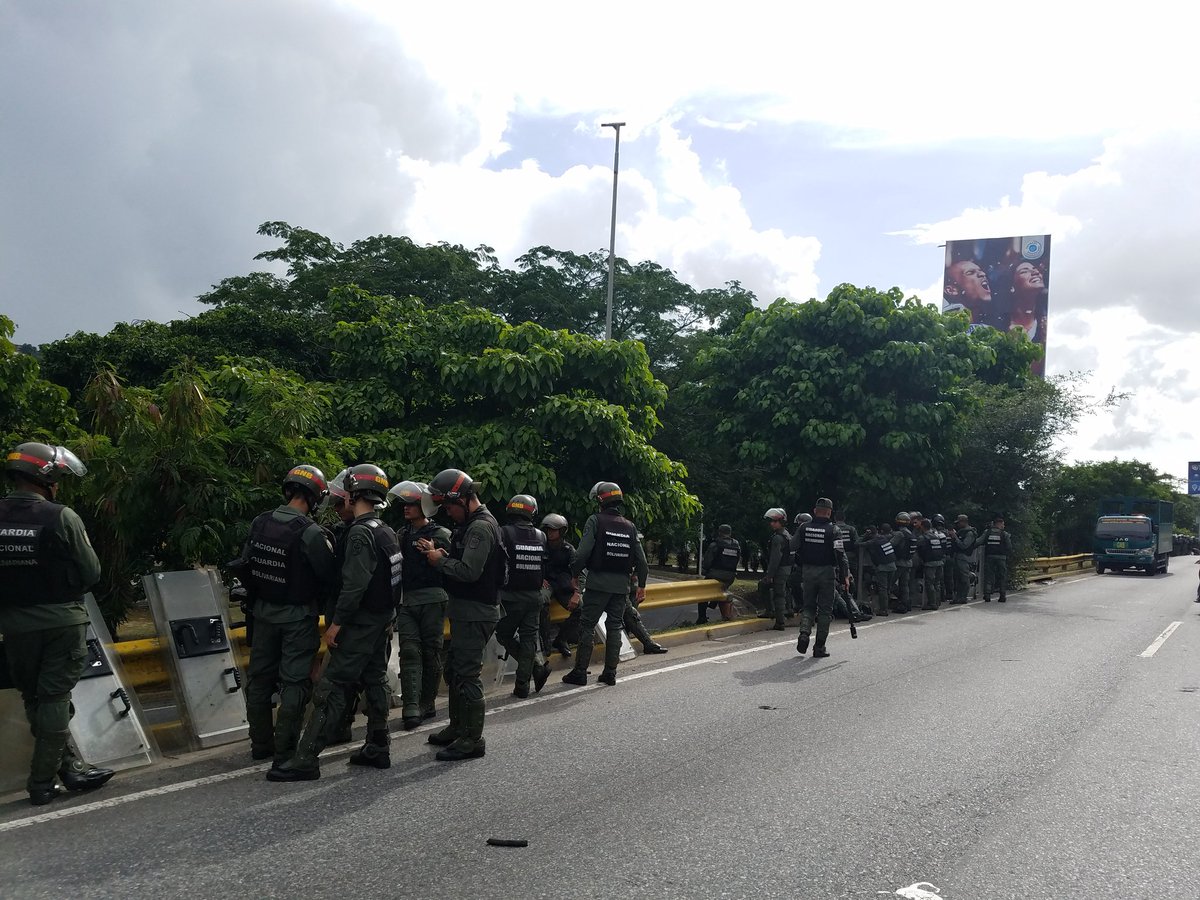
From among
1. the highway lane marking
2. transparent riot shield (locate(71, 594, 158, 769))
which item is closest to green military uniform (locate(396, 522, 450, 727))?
the highway lane marking

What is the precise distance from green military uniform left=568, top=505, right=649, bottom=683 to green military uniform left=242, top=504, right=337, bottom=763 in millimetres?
3470

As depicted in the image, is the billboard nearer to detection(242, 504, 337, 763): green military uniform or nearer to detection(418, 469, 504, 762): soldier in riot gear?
detection(418, 469, 504, 762): soldier in riot gear

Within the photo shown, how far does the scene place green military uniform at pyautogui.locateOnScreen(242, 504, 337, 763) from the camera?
6.11 metres

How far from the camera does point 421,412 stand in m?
13.7

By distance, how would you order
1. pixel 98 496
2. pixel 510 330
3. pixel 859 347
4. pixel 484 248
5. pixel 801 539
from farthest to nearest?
pixel 484 248
pixel 859 347
pixel 510 330
pixel 801 539
pixel 98 496

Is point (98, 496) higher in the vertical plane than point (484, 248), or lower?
lower

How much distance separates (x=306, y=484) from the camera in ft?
20.7

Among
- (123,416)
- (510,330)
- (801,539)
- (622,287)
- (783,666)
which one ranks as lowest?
(783,666)

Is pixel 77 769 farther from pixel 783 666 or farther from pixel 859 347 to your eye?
pixel 859 347

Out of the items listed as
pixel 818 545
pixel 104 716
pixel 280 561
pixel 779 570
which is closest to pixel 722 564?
pixel 779 570

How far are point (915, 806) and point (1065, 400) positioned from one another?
70.6 ft

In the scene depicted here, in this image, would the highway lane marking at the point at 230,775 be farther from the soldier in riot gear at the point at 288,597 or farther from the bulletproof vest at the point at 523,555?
the bulletproof vest at the point at 523,555

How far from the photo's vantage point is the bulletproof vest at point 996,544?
845 inches

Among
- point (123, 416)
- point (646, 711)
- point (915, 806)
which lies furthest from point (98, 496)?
point (915, 806)
